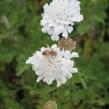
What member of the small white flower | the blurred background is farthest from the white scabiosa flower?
the blurred background

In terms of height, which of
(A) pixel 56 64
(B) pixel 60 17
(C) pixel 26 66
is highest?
(C) pixel 26 66

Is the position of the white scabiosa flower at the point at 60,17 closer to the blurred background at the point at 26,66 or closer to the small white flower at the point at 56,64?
the small white flower at the point at 56,64

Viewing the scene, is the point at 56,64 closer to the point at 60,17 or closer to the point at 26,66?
the point at 60,17

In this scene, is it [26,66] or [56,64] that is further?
[26,66]

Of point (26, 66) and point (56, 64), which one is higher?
point (26, 66)

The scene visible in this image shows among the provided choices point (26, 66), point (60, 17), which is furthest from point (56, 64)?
point (26, 66)

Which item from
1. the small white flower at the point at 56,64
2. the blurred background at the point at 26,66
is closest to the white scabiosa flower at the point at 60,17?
the small white flower at the point at 56,64

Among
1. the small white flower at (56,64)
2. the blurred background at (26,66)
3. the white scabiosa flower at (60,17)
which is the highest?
the blurred background at (26,66)

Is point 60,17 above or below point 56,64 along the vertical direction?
above

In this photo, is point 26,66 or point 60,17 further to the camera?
point 26,66

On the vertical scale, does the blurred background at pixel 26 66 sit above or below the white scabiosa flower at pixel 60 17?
above
